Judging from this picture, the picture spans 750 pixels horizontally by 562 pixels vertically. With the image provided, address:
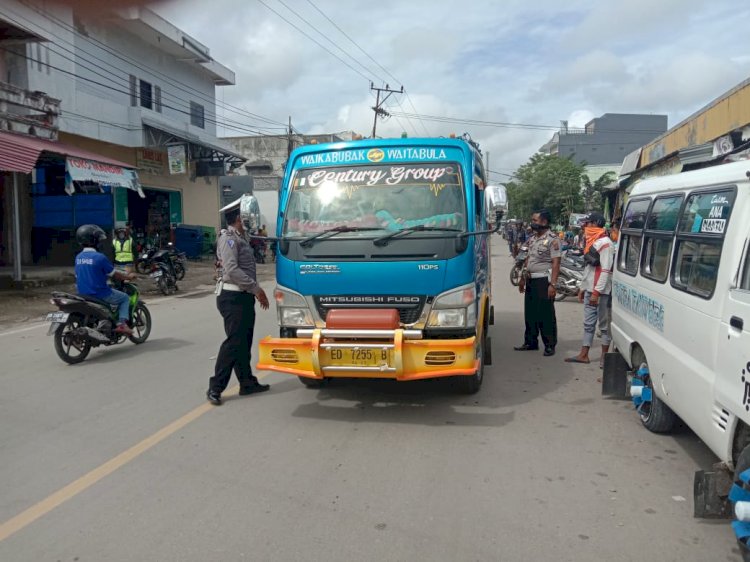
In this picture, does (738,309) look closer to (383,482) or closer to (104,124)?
(383,482)

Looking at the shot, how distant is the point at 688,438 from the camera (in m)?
4.57

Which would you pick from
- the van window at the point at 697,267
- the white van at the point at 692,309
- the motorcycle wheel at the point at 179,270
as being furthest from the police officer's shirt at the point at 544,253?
the motorcycle wheel at the point at 179,270

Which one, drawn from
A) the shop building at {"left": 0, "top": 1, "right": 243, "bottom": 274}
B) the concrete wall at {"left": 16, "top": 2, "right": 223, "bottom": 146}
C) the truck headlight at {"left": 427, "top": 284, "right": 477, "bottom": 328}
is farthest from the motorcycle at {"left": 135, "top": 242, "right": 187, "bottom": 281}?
the truck headlight at {"left": 427, "top": 284, "right": 477, "bottom": 328}

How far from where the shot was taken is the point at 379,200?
17.4 ft

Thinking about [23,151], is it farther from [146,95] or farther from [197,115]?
[197,115]

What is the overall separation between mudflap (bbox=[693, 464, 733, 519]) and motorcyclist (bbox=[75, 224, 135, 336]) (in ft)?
21.5

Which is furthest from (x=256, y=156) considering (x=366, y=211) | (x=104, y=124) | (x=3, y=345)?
(x=366, y=211)

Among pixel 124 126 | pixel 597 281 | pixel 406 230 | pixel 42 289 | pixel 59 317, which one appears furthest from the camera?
pixel 124 126

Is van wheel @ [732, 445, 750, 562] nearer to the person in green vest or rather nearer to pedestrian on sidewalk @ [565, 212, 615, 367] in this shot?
pedestrian on sidewalk @ [565, 212, 615, 367]

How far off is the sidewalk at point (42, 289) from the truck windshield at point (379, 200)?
7510 millimetres

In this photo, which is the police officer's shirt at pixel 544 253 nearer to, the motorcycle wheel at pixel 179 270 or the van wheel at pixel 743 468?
the van wheel at pixel 743 468

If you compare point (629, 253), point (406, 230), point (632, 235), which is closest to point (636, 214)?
point (632, 235)

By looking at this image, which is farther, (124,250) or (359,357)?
(124,250)

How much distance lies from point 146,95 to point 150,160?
7.66ft
